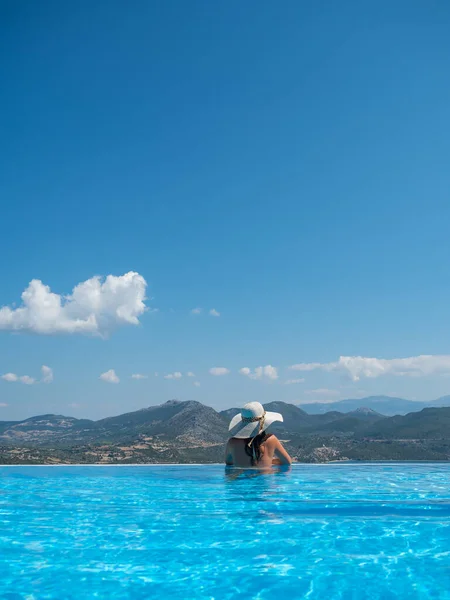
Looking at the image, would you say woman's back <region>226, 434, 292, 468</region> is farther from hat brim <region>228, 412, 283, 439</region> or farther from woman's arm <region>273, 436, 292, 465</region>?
hat brim <region>228, 412, 283, 439</region>

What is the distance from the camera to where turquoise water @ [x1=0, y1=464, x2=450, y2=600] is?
541 cm

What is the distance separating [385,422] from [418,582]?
106ft

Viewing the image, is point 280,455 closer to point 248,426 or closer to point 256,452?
point 256,452

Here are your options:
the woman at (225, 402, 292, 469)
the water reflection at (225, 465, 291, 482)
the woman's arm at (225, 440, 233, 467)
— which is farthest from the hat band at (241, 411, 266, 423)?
the water reflection at (225, 465, 291, 482)

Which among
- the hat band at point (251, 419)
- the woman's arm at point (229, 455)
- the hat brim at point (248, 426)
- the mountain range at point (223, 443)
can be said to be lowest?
the mountain range at point (223, 443)

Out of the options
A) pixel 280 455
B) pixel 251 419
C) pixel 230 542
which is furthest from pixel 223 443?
pixel 230 542

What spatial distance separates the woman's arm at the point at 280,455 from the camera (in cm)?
1358

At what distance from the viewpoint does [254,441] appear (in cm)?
1322

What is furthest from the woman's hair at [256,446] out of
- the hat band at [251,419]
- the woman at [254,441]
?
the hat band at [251,419]

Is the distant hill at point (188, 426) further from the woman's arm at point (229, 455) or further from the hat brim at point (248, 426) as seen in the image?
the hat brim at point (248, 426)

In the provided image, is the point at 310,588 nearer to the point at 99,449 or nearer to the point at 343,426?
the point at 99,449

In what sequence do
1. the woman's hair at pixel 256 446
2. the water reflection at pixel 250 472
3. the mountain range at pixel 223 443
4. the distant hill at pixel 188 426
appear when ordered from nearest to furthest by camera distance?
the woman's hair at pixel 256 446 → the water reflection at pixel 250 472 → the mountain range at pixel 223 443 → the distant hill at pixel 188 426

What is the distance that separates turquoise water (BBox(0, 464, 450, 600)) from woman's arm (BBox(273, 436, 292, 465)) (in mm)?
1015

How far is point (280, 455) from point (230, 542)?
6823mm
